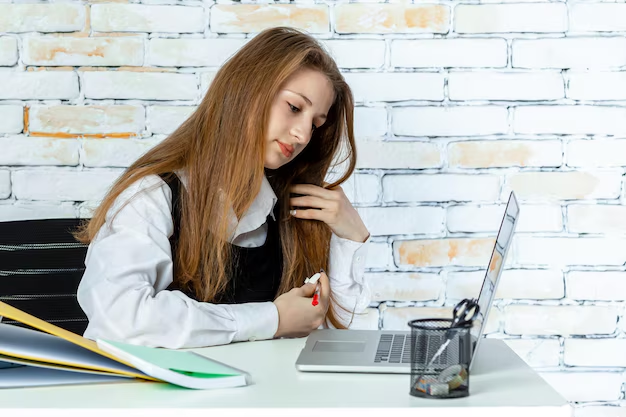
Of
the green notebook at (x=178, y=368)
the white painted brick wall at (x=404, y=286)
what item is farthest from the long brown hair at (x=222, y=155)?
the green notebook at (x=178, y=368)

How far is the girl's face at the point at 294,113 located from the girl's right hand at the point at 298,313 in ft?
1.00

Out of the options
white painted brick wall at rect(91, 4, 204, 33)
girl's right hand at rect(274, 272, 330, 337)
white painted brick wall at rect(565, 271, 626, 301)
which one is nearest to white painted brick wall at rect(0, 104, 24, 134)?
white painted brick wall at rect(91, 4, 204, 33)

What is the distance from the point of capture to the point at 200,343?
1.25 metres

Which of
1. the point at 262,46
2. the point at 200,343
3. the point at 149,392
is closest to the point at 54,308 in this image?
the point at 200,343

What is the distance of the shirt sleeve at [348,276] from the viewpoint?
1803mm

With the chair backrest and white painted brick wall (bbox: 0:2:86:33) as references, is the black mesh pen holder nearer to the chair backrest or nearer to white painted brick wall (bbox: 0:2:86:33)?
the chair backrest

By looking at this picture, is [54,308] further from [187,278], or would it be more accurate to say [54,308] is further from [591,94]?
[591,94]

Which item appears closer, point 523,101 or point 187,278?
point 187,278

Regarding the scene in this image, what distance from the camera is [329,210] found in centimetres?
173

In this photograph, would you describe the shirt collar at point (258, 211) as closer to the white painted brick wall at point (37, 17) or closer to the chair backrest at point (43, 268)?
the chair backrest at point (43, 268)

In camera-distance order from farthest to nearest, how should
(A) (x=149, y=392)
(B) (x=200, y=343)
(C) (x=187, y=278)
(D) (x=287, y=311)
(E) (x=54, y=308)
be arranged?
(E) (x=54, y=308) < (C) (x=187, y=278) < (D) (x=287, y=311) < (B) (x=200, y=343) < (A) (x=149, y=392)

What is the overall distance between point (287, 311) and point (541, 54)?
1042mm

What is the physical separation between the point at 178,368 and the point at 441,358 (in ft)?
0.94

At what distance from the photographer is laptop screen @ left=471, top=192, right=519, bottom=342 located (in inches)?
37.5
